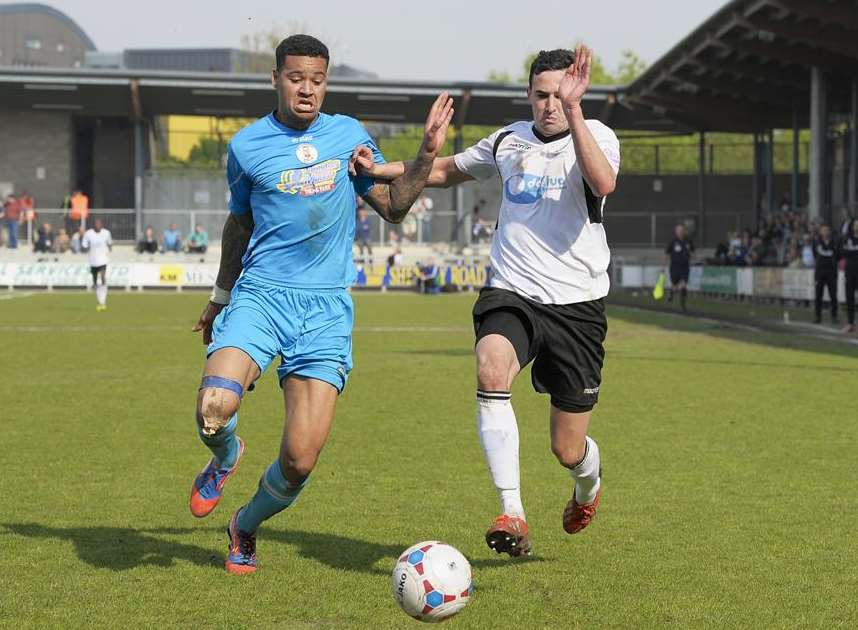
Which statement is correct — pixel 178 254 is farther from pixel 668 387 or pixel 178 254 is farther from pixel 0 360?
pixel 668 387

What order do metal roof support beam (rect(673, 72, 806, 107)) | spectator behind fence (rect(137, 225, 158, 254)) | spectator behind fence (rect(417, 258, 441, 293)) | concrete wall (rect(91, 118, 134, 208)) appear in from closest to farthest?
spectator behind fence (rect(417, 258, 441, 293)) < metal roof support beam (rect(673, 72, 806, 107)) < spectator behind fence (rect(137, 225, 158, 254)) < concrete wall (rect(91, 118, 134, 208))

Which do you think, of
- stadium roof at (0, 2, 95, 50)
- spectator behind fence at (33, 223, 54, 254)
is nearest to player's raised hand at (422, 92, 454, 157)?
spectator behind fence at (33, 223, 54, 254)

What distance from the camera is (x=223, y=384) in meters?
6.04

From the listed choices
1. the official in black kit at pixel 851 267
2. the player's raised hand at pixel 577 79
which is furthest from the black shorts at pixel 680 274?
the player's raised hand at pixel 577 79

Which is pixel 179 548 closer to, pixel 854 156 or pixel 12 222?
pixel 854 156

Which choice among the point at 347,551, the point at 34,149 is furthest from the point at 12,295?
the point at 347,551

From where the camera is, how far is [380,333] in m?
25.4

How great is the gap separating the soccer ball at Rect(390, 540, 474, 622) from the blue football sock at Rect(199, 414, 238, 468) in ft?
3.83

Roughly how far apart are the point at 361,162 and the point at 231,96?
4970cm

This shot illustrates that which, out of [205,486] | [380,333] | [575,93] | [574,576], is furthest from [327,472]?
[380,333]

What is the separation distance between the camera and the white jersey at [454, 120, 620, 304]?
6703mm

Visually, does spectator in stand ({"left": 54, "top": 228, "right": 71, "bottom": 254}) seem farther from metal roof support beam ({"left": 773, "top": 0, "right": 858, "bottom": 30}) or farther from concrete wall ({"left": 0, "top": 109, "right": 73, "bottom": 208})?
metal roof support beam ({"left": 773, "top": 0, "right": 858, "bottom": 30})

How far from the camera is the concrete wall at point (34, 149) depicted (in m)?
58.3

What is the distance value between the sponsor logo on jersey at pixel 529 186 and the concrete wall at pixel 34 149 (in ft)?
179
